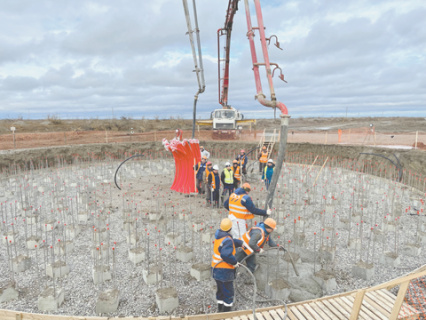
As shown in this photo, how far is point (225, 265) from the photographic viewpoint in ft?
13.4

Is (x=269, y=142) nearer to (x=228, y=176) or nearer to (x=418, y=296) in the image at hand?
(x=228, y=176)

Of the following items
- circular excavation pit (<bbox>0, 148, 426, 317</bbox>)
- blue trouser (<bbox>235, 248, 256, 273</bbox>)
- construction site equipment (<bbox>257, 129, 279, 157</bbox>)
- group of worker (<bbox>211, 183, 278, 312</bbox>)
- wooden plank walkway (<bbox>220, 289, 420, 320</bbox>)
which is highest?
construction site equipment (<bbox>257, 129, 279, 157</bbox>)

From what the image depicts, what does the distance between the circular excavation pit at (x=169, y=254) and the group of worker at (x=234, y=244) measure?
0.42 m

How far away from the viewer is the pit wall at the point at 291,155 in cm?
1307

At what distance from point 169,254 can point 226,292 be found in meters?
1.68

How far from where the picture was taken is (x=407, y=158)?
13.4 meters

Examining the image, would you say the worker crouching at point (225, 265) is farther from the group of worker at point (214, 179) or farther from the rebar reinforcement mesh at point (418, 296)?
the group of worker at point (214, 179)

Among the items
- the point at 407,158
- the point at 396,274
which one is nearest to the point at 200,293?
the point at 396,274

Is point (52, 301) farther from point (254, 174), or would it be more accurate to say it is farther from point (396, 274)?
point (254, 174)

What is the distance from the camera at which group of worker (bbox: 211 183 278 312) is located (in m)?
4.05

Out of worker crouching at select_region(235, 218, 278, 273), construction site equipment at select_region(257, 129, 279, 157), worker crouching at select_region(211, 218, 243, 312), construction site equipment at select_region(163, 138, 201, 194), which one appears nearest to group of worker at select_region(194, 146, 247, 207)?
construction site equipment at select_region(163, 138, 201, 194)

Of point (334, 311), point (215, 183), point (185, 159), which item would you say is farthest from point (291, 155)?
point (334, 311)

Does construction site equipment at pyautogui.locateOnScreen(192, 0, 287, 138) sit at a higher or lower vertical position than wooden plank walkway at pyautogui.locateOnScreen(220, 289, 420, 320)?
higher

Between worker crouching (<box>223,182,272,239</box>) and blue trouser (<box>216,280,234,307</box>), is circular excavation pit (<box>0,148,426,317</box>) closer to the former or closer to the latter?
blue trouser (<box>216,280,234,307</box>)
